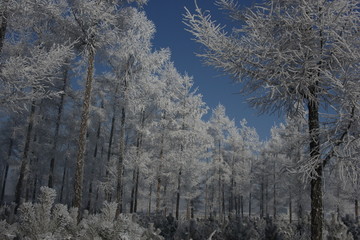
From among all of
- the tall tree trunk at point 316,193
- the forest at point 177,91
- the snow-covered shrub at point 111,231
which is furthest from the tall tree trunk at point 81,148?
the tall tree trunk at point 316,193

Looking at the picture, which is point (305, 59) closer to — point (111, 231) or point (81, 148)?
point (111, 231)

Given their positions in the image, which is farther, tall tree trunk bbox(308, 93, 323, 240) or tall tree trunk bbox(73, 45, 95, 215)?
tall tree trunk bbox(73, 45, 95, 215)

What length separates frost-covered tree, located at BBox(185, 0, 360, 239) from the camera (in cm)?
497

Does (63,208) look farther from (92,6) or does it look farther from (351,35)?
(92,6)

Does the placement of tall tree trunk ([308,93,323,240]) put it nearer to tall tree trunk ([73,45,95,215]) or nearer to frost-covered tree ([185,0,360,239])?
frost-covered tree ([185,0,360,239])

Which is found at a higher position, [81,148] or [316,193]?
[81,148]

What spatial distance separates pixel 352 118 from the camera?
4.81m

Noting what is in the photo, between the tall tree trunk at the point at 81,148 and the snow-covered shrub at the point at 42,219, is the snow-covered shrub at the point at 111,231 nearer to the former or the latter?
the snow-covered shrub at the point at 42,219

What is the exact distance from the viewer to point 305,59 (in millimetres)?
4863

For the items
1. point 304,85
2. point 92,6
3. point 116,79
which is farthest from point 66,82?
point 304,85

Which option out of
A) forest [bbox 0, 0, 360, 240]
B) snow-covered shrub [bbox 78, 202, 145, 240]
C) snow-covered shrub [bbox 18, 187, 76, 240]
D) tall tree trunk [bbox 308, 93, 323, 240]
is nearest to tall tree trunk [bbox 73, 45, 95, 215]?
forest [bbox 0, 0, 360, 240]

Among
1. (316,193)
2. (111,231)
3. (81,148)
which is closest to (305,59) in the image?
(316,193)

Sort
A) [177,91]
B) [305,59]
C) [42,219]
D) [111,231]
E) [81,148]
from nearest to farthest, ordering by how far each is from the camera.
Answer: [111,231], [42,219], [305,59], [81,148], [177,91]

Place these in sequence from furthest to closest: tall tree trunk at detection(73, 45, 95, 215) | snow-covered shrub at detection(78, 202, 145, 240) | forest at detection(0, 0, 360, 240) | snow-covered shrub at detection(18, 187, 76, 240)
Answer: tall tree trunk at detection(73, 45, 95, 215)
forest at detection(0, 0, 360, 240)
snow-covered shrub at detection(18, 187, 76, 240)
snow-covered shrub at detection(78, 202, 145, 240)
